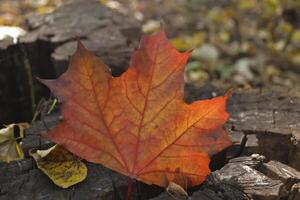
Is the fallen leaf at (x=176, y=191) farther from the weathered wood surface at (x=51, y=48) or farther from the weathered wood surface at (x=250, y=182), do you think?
the weathered wood surface at (x=51, y=48)

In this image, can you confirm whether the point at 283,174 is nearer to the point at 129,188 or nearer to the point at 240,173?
the point at 240,173

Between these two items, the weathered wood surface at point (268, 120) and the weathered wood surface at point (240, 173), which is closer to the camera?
the weathered wood surface at point (240, 173)

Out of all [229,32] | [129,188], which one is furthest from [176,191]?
[229,32]

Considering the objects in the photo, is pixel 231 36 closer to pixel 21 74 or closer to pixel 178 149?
pixel 21 74

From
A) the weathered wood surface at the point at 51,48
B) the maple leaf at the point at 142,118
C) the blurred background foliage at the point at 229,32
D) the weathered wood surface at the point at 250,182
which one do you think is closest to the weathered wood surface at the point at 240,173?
the weathered wood surface at the point at 250,182

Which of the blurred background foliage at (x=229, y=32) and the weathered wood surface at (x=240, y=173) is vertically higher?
the blurred background foliage at (x=229, y=32)

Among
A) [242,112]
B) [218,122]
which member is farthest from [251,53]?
[218,122]
